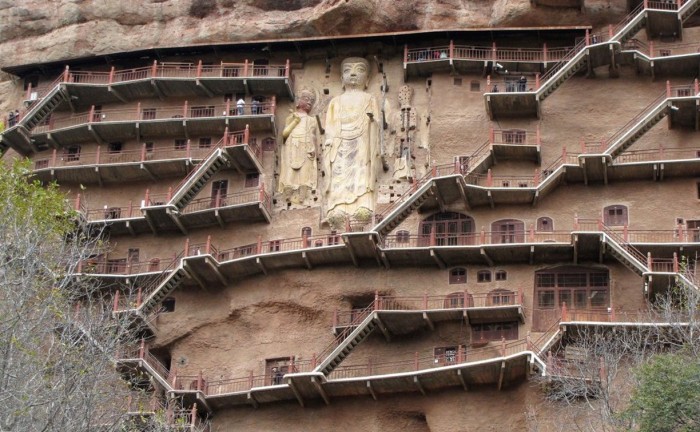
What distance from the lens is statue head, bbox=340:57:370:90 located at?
56.8 metres

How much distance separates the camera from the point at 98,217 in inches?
2223

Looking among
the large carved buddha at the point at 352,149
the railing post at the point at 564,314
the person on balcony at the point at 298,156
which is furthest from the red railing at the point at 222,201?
the railing post at the point at 564,314

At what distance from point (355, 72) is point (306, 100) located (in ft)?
6.78

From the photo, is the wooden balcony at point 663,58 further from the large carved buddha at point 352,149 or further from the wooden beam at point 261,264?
the wooden beam at point 261,264

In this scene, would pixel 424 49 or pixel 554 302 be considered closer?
pixel 554 302

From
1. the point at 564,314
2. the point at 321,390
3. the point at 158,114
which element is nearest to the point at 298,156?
the point at 158,114

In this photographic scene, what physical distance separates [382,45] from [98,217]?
12161mm

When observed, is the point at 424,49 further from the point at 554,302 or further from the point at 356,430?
the point at 356,430

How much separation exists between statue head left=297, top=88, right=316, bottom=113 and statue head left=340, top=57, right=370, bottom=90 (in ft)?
4.20

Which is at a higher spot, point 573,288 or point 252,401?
point 573,288

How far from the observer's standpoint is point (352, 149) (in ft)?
181

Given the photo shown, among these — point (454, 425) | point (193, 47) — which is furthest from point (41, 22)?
point (454, 425)

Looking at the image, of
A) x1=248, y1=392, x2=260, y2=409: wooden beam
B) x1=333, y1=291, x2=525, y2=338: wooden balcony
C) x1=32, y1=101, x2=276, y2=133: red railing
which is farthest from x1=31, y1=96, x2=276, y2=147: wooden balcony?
x1=248, y1=392, x2=260, y2=409: wooden beam

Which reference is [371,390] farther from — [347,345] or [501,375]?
[501,375]
